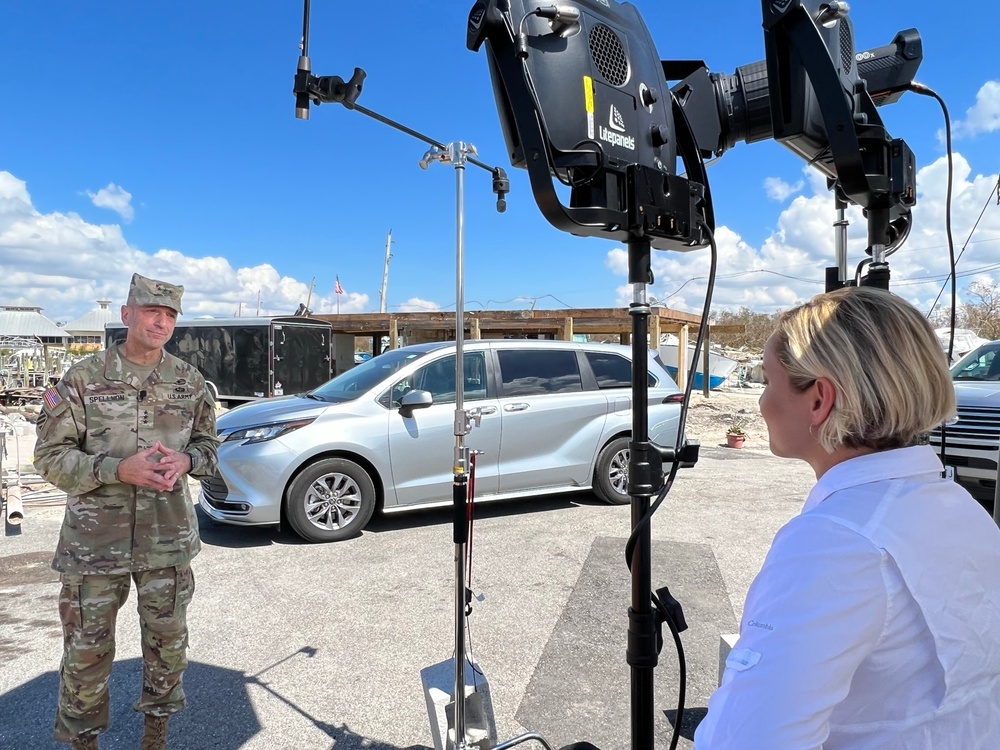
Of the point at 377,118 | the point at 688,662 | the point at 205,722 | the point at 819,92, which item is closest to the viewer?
the point at 819,92

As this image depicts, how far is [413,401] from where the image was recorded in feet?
18.6

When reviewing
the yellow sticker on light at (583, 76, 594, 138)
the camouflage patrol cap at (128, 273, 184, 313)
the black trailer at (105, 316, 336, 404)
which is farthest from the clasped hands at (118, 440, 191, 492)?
the black trailer at (105, 316, 336, 404)

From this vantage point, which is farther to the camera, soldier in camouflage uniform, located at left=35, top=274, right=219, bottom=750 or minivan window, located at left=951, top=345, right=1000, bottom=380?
minivan window, located at left=951, top=345, right=1000, bottom=380

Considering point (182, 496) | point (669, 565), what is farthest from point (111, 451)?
point (669, 565)

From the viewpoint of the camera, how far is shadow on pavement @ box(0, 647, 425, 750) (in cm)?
267

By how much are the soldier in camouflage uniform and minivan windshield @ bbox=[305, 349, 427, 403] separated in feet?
10.5

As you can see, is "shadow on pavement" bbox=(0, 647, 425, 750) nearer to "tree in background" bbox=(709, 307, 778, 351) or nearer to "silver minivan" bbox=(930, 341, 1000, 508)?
"silver minivan" bbox=(930, 341, 1000, 508)

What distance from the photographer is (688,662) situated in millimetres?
3357

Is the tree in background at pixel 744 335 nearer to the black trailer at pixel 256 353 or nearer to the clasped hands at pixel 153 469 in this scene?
the black trailer at pixel 256 353

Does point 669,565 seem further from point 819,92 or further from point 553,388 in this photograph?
point 819,92

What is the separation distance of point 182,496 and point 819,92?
2.76 meters

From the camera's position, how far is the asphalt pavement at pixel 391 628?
2.82m

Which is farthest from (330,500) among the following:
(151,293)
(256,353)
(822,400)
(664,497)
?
(256,353)

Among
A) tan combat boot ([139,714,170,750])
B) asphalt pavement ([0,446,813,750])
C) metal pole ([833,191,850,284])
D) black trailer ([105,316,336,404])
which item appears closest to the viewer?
metal pole ([833,191,850,284])
